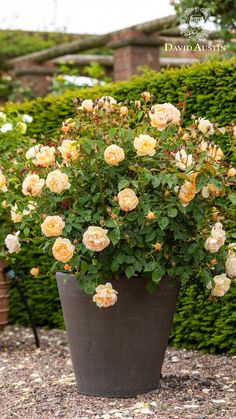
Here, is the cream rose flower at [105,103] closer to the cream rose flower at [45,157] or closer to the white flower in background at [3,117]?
the cream rose flower at [45,157]

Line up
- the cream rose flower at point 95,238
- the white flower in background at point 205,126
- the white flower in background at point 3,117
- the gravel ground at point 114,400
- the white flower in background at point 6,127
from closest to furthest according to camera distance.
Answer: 1. the cream rose flower at point 95,238
2. the gravel ground at point 114,400
3. the white flower in background at point 205,126
4. the white flower in background at point 6,127
5. the white flower in background at point 3,117

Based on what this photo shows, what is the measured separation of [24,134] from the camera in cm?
644

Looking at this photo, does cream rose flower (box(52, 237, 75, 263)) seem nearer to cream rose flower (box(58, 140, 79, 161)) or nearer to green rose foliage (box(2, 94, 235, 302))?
green rose foliage (box(2, 94, 235, 302))

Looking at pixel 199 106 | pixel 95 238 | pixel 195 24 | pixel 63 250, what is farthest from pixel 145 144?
pixel 195 24

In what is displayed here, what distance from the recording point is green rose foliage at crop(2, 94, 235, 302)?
3.71m

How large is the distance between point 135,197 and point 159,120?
416 mm

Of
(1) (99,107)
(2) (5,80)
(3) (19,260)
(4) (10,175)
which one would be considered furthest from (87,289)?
(2) (5,80)

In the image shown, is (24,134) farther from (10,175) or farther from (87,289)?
(87,289)

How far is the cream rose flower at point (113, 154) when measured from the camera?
3674 mm

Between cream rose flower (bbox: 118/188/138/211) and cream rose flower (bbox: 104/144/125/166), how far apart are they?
14cm

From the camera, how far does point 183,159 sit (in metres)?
3.72

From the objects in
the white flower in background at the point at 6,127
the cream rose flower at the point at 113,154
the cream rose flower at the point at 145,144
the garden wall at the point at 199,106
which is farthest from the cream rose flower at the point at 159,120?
the white flower in background at the point at 6,127

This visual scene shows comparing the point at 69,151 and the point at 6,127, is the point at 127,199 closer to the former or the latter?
the point at 69,151

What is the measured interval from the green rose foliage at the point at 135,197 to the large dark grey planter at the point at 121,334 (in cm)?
13
